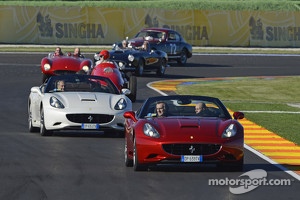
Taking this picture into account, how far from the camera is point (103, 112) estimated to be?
20906 millimetres

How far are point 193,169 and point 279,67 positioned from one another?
34.6 m

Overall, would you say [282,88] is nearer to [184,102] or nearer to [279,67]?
[279,67]

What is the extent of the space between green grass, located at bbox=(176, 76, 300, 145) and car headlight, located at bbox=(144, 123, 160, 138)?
5.49 metres

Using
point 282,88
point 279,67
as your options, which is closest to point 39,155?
point 282,88

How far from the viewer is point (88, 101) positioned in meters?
21.2

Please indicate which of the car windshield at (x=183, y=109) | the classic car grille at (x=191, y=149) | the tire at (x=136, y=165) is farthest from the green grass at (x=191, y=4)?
the classic car grille at (x=191, y=149)

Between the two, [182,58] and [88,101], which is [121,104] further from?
[182,58]

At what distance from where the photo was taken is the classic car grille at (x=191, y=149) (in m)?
15.6

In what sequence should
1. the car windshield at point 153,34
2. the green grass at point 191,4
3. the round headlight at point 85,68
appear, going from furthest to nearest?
the green grass at point 191,4 → the car windshield at point 153,34 → the round headlight at point 85,68

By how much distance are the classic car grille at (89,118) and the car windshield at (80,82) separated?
1.30 m

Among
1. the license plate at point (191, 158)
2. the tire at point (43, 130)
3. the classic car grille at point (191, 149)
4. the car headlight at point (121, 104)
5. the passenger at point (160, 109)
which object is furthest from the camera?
the car headlight at point (121, 104)

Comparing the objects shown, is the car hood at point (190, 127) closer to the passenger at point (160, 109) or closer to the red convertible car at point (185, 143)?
the red convertible car at point (185, 143)

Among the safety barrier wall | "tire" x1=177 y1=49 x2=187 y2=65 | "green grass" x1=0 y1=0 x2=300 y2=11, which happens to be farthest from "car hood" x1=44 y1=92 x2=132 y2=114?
"green grass" x1=0 y1=0 x2=300 y2=11

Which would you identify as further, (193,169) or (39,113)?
(39,113)
